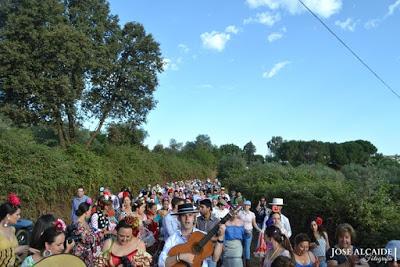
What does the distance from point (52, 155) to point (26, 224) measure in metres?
10.4

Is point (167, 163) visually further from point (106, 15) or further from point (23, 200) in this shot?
point (23, 200)

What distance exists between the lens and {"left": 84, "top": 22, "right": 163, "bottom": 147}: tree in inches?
1084

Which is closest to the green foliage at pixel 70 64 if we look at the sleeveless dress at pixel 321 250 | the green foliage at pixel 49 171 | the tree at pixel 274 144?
the green foliage at pixel 49 171

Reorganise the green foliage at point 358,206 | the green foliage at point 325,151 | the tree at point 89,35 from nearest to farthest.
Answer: the green foliage at point 358,206 → the tree at point 89,35 → the green foliage at point 325,151

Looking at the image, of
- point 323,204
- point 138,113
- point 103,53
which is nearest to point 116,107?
point 138,113

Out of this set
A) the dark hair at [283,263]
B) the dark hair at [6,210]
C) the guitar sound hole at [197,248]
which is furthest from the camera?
the dark hair at [6,210]

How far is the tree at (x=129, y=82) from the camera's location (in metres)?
27.5

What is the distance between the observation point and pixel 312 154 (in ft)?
308

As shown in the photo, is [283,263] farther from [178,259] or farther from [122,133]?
[122,133]

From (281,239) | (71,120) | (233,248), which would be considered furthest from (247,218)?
(71,120)

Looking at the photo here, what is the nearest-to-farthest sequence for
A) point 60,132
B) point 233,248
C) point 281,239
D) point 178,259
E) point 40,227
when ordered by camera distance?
point 178,259, point 40,227, point 281,239, point 233,248, point 60,132

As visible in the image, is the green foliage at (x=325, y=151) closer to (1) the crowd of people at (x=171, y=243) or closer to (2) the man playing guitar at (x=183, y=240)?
(1) the crowd of people at (x=171, y=243)

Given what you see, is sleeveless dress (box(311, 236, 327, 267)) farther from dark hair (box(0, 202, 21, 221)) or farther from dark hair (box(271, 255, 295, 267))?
dark hair (box(0, 202, 21, 221))

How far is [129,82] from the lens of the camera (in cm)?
2827
